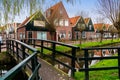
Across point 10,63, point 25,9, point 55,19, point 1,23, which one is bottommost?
point 10,63

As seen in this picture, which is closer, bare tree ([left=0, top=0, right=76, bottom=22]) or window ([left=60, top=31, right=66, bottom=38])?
bare tree ([left=0, top=0, right=76, bottom=22])

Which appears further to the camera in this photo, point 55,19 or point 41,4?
point 55,19

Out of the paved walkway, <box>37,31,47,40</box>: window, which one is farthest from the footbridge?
<box>37,31,47,40</box>: window

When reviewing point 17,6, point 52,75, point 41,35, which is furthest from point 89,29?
point 17,6

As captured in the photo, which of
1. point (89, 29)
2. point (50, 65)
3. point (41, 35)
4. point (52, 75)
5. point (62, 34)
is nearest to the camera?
point (52, 75)

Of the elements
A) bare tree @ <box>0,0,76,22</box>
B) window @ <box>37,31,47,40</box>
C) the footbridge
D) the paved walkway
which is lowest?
the paved walkway

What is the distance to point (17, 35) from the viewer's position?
121 feet

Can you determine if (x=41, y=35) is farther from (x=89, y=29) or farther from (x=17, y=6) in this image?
(x=17, y=6)

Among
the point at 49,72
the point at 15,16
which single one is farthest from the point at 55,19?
the point at 15,16

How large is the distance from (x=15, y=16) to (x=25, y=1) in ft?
1.40

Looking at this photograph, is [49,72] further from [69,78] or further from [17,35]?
[17,35]

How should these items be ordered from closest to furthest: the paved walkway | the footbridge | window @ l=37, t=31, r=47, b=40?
the footbridge, the paved walkway, window @ l=37, t=31, r=47, b=40

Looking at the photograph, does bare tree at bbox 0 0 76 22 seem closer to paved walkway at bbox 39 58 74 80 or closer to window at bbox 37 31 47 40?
paved walkway at bbox 39 58 74 80

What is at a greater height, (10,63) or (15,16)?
(15,16)
